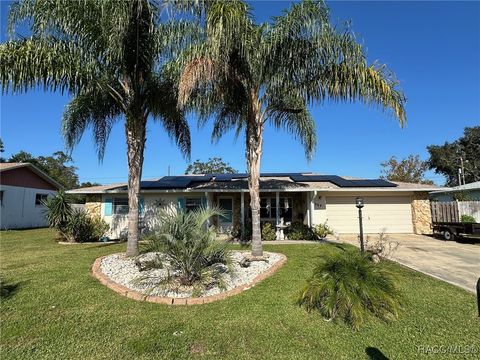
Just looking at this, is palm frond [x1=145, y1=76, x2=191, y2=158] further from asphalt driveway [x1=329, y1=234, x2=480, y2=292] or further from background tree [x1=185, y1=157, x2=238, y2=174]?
background tree [x1=185, y1=157, x2=238, y2=174]

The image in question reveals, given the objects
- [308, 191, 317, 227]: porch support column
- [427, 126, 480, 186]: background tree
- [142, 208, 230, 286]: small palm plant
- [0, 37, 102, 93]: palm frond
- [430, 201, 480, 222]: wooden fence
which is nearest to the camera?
[142, 208, 230, 286]: small palm plant

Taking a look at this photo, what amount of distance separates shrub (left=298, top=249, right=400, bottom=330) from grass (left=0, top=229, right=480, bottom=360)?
0.68 ft

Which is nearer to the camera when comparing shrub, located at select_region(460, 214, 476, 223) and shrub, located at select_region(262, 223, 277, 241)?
shrub, located at select_region(262, 223, 277, 241)

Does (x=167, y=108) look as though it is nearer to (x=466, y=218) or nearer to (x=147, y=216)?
(x=147, y=216)

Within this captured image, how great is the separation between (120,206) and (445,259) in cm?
1477

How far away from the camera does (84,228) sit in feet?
48.5

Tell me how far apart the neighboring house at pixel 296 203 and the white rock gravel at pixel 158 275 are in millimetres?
7208

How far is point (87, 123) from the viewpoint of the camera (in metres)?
11.1

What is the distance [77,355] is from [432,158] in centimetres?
4598

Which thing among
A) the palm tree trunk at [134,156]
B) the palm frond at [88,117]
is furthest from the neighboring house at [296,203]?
the palm tree trunk at [134,156]

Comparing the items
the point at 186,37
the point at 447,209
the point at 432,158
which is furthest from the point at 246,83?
the point at 432,158

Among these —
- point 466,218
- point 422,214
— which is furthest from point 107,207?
point 466,218

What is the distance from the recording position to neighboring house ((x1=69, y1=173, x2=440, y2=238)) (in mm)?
16172

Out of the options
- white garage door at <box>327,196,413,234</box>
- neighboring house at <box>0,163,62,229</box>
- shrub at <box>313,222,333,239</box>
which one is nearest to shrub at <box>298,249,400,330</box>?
shrub at <box>313,222,333,239</box>
